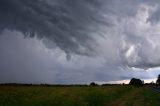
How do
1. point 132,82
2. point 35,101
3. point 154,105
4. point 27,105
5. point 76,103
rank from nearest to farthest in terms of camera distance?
point 27,105
point 35,101
point 76,103
point 154,105
point 132,82

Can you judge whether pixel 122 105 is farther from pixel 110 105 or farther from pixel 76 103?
pixel 76 103

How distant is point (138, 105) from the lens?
39688 millimetres

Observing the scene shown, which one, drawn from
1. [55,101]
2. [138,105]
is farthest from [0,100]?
[138,105]

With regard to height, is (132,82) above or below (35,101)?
above

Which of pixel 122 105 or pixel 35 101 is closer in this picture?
pixel 35 101

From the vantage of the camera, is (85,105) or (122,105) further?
(122,105)

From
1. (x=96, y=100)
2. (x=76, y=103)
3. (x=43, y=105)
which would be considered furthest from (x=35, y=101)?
(x=96, y=100)

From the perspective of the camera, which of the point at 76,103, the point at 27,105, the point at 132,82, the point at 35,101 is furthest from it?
the point at 132,82

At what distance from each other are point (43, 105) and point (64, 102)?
3.41m

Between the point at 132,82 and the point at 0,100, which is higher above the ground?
the point at 132,82

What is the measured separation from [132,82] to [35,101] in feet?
505

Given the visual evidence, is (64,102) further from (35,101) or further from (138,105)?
(138,105)

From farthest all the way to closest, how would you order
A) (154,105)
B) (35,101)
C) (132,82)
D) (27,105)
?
(132,82) < (154,105) < (35,101) < (27,105)

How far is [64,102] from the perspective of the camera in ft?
120
